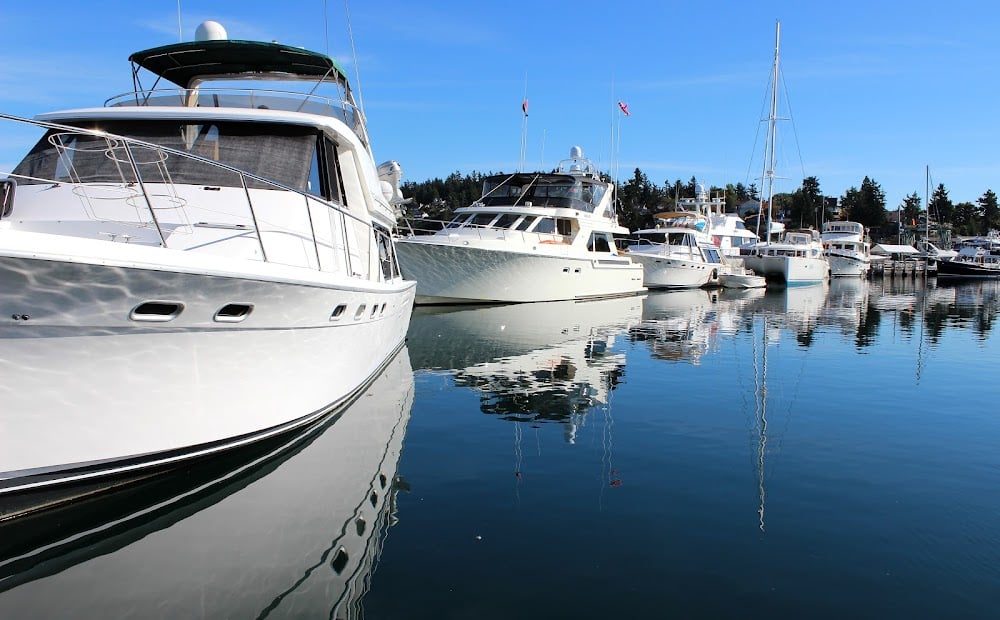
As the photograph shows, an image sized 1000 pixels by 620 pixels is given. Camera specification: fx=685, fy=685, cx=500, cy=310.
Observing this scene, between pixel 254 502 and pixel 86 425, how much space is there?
1.31 metres

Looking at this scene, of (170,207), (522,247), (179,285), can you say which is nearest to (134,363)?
(179,285)

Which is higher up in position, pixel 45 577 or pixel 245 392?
pixel 245 392

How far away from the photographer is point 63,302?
4375 millimetres

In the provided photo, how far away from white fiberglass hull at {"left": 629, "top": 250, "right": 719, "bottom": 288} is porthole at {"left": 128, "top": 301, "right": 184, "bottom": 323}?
3180cm

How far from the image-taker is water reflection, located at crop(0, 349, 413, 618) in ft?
12.6

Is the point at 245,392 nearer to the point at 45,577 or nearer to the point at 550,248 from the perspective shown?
the point at 45,577

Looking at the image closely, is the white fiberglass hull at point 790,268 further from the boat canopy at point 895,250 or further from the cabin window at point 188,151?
the cabin window at point 188,151

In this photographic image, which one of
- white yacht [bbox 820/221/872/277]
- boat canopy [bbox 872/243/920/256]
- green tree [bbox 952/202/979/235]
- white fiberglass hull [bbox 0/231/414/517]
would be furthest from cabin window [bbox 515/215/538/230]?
green tree [bbox 952/202/979/235]

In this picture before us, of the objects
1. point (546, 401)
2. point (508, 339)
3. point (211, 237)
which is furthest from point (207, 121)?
point (508, 339)

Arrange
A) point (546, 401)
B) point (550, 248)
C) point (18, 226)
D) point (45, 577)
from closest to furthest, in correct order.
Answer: point (45, 577)
point (18, 226)
point (546, 401)
point (550, 248)

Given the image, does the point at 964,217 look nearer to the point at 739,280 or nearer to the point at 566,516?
the point at 739,280

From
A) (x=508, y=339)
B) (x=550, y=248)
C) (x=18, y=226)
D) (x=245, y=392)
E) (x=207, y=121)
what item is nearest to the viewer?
(x=245, y=392)

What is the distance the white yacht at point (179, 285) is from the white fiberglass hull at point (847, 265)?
57394 millimetres

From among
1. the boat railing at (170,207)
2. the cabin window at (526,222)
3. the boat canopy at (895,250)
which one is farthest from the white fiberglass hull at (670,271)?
the boat canopy at (895,250)
